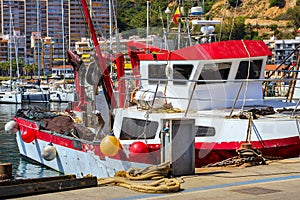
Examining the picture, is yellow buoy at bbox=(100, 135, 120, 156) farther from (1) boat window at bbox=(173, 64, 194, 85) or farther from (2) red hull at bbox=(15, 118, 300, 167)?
(1) boat window at bbox=(173, 64, 194, 85)

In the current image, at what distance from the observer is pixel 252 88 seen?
1636cm

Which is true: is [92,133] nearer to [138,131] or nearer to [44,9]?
[138,131]

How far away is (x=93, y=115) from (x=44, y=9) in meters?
180

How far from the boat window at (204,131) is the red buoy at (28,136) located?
10690mm

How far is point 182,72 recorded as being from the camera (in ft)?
52.2

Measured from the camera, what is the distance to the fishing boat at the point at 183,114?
14109 millimetres

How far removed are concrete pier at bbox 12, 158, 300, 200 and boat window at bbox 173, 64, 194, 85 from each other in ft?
14.7

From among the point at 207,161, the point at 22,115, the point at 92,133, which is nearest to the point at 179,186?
the point at 207,161

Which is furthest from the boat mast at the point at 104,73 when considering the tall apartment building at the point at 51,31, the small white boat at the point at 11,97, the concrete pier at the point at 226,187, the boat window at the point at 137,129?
the tall apartment building at the point at 51,31

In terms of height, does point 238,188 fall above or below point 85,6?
below

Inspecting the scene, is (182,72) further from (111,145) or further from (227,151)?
(111,145)

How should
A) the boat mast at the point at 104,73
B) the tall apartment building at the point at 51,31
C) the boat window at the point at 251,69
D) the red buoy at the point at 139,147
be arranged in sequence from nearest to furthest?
the red buoy at the point at 139,147, the boat window at the point at 251,69, the boat mast at the point at 104,73, the tall apartment building at the point at 51,31

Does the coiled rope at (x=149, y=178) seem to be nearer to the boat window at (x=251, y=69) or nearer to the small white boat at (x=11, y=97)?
the boat window at (x=251, y=69)

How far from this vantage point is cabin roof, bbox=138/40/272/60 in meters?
15.6
